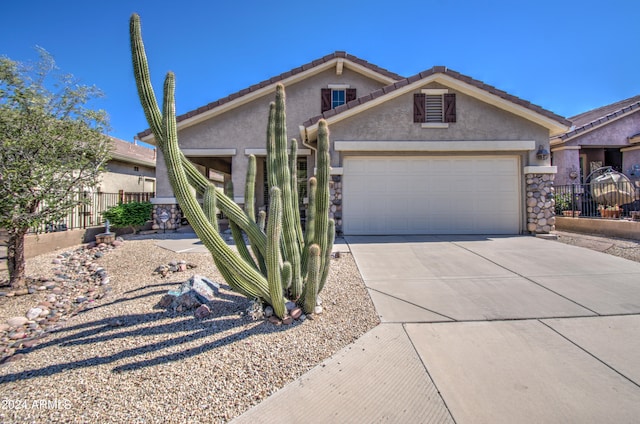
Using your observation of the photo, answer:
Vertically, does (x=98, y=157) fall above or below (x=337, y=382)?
above

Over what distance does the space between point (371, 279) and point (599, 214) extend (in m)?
10.2

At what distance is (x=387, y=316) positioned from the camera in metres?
3.80

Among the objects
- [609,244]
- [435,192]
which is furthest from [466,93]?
[609,244]

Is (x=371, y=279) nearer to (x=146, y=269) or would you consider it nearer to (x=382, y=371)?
(x=382, y=371)

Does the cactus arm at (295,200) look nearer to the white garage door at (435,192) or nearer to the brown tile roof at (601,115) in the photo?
the white garage door at (435,192)

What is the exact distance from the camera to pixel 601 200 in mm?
10508

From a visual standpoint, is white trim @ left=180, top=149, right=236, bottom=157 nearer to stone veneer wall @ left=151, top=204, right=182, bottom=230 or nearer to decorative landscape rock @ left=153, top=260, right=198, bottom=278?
A: stone veneer wall @ left=151, top=204, right=182, bottom=230

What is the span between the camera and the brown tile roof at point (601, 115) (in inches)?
578

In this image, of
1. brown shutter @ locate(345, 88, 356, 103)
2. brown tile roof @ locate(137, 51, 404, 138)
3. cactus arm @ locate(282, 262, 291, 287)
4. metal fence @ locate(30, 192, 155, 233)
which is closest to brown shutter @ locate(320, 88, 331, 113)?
brown shutter @ locate(345, 88, 356, 103)

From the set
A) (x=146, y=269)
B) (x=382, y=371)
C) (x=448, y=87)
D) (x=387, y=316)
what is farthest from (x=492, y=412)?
(x=448, y=87)

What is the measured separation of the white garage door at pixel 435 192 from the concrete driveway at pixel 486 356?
402cm

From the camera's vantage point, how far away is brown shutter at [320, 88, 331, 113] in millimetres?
12203

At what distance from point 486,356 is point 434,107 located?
8073 mm

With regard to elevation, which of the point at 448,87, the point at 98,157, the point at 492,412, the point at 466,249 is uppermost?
the point at 448,87
